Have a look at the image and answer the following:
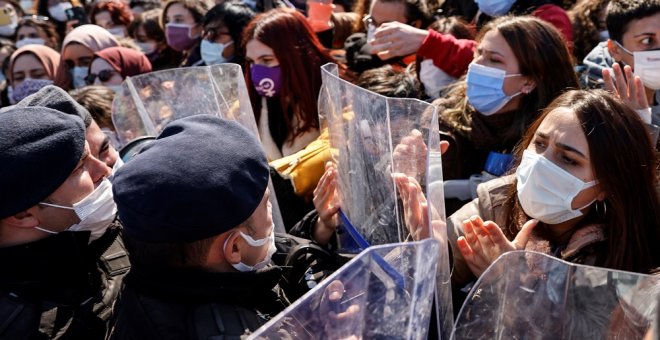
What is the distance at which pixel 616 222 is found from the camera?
2.16 meters

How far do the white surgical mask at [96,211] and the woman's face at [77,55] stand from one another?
401cm

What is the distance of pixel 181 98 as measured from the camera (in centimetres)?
Answer: 299

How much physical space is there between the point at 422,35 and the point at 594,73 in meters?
1.07

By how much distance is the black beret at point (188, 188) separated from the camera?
1532mm

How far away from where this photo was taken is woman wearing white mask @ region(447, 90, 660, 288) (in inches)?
83.1

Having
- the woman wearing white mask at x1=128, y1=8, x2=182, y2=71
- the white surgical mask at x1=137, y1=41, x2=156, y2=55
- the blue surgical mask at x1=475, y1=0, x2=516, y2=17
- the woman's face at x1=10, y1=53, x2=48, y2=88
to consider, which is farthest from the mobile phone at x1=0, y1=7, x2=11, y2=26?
the blue surgical mask at x1=475, y1=0, x2=516, y2=17

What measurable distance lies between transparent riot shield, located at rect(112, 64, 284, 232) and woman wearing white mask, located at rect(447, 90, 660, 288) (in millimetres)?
1075

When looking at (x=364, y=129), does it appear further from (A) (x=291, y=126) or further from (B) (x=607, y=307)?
(A) (x=291, y=126)

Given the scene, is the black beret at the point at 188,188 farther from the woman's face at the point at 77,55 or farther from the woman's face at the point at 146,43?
the woman's face at the point at 146,43

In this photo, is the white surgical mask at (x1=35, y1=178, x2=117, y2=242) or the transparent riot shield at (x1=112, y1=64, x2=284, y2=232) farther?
the transparent riot shield at (x1=112, y1=64, x2=284, y2=232)

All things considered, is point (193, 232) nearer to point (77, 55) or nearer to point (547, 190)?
point (547, 190)

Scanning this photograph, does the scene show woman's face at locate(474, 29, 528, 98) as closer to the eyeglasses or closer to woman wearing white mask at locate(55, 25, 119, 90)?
the eyeglasses

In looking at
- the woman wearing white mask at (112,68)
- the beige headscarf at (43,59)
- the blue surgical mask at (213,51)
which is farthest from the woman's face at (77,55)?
the blue surgical mask at (213,51)

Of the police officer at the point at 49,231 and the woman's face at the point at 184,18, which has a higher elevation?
the police officer at the point at 49,231
